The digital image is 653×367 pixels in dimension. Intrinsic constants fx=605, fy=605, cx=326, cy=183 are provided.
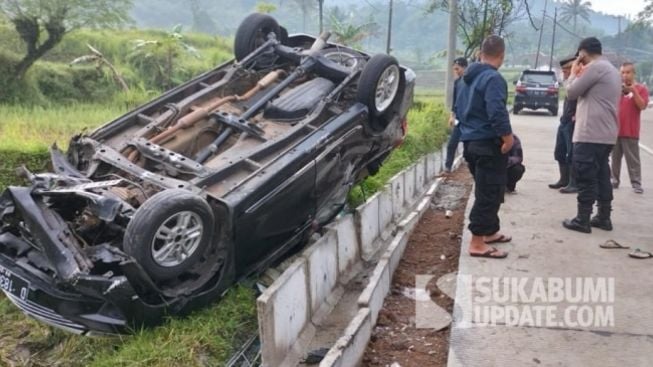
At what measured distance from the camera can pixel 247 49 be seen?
18.7 ft

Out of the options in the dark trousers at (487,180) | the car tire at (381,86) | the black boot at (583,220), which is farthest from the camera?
the black boot at (583,220)

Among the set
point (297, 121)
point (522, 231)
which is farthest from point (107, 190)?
point (522, 231)

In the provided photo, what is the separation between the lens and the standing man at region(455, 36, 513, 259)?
426 centimetres

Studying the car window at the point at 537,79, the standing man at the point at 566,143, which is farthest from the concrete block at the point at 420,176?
the car window at the point at 537,79

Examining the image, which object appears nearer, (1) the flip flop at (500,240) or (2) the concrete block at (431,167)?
(1) the flip flop at (500,240)

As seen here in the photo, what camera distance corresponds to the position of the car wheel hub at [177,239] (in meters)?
3.41

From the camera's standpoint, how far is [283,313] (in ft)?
11.4

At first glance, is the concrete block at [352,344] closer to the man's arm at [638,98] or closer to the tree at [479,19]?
the man's arm at [638,98]

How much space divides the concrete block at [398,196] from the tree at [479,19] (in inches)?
274

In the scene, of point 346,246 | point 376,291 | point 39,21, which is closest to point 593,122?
point 346,246

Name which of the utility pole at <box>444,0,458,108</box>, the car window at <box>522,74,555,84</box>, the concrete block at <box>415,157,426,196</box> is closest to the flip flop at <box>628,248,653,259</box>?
the concrete block at <box>415,157,426,196</box>

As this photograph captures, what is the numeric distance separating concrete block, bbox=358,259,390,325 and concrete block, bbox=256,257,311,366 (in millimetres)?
384

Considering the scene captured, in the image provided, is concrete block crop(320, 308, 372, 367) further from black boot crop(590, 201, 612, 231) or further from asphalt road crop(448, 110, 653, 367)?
black boot crop(590, 201, 612, 231)

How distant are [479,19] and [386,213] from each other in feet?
31.1
